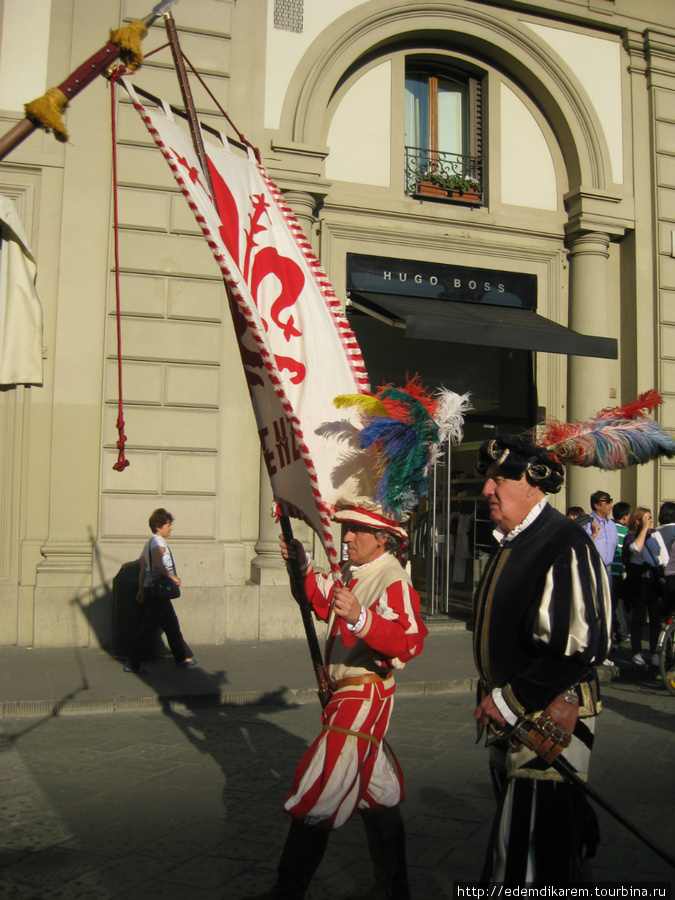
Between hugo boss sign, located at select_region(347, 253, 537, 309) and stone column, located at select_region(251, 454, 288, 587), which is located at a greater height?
hugo boss sign, located at select_region(347, 253, 537, 309)

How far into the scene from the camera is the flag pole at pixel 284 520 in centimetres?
329

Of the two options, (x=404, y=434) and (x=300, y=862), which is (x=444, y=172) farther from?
(x=300, y=862)

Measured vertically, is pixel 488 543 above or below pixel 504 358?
below

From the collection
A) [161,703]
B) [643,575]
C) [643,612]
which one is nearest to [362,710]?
[161,703]

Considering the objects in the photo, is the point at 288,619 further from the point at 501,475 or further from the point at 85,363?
the point at 501,475

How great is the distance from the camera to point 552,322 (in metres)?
12.2

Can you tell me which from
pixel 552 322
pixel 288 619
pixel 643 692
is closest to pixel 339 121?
pixel 552 322

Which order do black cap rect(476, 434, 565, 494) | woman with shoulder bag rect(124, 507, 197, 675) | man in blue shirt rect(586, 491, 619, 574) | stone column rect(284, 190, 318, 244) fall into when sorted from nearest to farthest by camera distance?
black cap rect(476, 434, 565, 494), woman with shoulder bag rect(124, 507, 197, 675), man in blue shirt rect(586, 491, 619, 574), stone column rect(284, 190, 318, 244)

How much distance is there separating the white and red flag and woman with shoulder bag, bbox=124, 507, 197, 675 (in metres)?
5.16

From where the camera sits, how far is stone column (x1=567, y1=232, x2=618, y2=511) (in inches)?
483

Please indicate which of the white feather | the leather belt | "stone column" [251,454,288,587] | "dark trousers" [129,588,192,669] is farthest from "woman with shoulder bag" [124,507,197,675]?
the white feather

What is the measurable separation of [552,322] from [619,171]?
108 inches

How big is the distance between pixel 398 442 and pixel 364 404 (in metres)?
0.28

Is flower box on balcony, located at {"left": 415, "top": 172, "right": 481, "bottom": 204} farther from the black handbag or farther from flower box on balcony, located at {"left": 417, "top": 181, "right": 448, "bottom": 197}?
the black handbag
